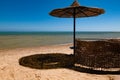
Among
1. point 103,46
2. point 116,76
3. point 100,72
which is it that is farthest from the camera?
point 103,46

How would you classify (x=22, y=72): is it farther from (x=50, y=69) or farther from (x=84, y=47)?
(x=84, y=47)

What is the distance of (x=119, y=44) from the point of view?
29.6ft

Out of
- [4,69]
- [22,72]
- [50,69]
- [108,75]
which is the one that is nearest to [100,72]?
[108,75]

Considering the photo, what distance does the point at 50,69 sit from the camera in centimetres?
691

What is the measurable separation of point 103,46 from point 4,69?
5.83 meters

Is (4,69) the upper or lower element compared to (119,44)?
lower

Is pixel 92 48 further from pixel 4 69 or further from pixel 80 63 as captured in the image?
pixel 4 69

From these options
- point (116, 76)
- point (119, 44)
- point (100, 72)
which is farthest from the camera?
point (119, 44)

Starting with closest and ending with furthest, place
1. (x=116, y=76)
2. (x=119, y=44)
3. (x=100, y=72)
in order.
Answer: (x=116, y=76), (x=100, y=72), (x=119, y=44)

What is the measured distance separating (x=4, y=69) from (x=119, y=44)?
6298 millimetres

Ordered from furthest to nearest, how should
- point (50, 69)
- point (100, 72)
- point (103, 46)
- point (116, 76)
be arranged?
point (103, 46), point (50, 69), point (100, 72), point (116, 76)

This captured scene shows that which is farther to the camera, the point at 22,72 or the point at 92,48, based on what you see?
the point at 92,48

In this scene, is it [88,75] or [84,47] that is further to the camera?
[84,47]

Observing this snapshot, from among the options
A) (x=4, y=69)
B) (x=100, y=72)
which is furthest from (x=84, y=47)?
(x=4, y=69)
